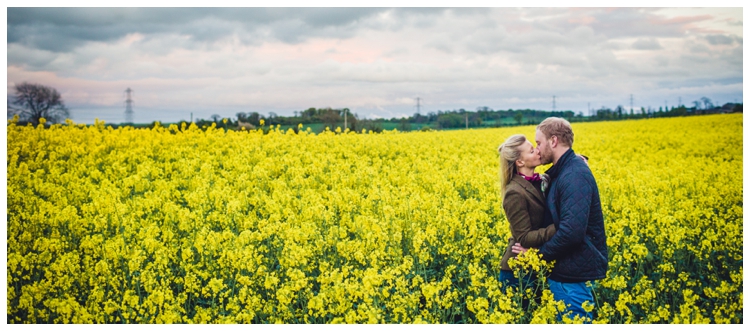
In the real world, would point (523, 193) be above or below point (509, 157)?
below

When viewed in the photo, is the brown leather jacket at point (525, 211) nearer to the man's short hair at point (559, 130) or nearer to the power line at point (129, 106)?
the man's short hair at point (559, 130)

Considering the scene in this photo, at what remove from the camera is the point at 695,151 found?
46.3 ft

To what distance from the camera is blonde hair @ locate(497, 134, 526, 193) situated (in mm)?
3422

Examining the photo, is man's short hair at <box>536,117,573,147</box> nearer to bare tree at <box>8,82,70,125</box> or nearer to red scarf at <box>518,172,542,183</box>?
red scarf at <box>518,172,542,183</box>

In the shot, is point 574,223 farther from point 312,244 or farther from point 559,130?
point 312,244

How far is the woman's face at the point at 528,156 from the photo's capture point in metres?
3.40

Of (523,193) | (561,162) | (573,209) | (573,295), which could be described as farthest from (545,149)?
(573,295)

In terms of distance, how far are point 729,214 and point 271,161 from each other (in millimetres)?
7426

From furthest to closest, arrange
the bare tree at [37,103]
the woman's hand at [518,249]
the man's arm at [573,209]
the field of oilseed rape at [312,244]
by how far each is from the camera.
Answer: the bare tree at [37,103], the field of oilseed rape at [312,244], the woman's hand at [518,249], the man's arm at [573,209]

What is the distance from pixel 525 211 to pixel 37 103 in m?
7.68

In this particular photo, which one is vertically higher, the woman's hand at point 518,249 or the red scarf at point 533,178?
the red scarf at point 533,178

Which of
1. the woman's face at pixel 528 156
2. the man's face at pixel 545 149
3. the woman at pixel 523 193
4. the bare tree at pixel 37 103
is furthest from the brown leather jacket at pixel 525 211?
the bare tree at pixel 37 103

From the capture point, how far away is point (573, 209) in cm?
314

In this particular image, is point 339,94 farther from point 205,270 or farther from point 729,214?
point 729,214
